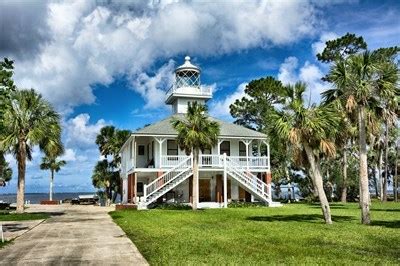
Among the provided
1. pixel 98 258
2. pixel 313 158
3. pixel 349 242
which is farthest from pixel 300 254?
pixel 313 158

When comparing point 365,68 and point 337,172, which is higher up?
point 365,68

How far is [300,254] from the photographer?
11.4 m

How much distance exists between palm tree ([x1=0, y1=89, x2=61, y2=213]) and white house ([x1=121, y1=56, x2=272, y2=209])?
6863mm

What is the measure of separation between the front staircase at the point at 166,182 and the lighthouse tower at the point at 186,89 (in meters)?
8.79

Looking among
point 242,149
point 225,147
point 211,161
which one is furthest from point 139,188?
point 242,149

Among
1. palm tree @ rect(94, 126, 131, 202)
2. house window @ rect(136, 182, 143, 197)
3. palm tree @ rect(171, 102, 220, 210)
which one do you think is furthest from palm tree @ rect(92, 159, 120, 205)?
palm tree @ rect(171, 102, 220, 210)

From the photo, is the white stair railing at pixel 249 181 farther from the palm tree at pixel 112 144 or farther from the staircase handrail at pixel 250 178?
the palm tree at pixel 112 144

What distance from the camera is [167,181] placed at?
113 ft

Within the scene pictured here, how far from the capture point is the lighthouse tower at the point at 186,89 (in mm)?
42906

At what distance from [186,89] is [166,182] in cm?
1207

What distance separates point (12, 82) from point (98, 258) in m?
7.73

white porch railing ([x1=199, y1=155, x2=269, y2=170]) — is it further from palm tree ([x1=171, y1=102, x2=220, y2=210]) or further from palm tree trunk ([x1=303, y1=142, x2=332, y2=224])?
palm tree trunk ([x1=303, y1=142, x2=332, y2=224])

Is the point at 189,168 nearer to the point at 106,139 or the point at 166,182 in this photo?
the point at 166,182

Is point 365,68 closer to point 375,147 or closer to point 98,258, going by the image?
point 98,258
